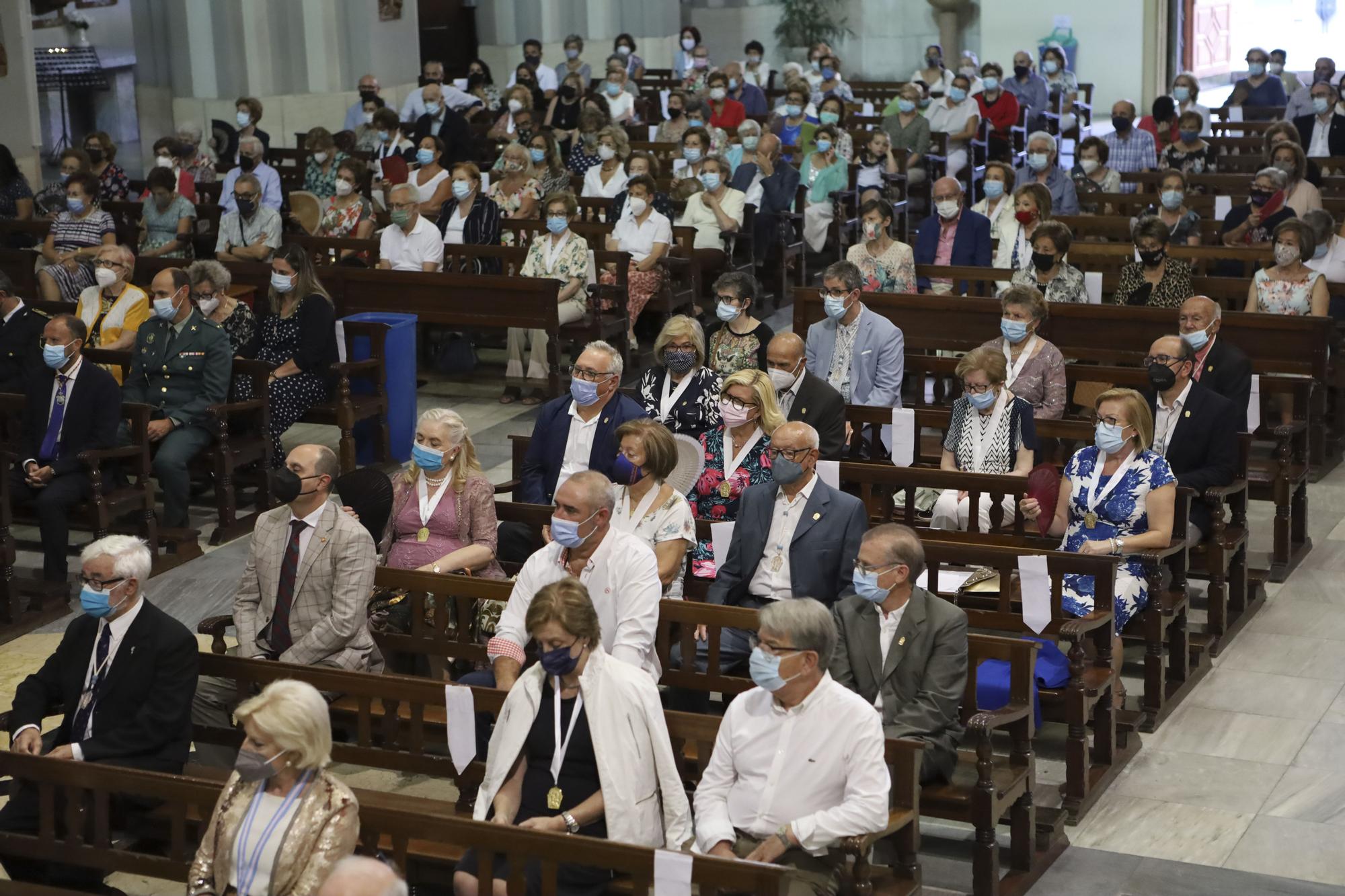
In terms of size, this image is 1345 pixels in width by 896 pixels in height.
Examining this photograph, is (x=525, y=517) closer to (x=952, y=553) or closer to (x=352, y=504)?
(x=352, y=504)

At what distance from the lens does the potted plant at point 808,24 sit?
2666 centimetres

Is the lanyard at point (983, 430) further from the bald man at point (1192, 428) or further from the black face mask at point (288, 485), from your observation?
the black face mask at point (288, 485)

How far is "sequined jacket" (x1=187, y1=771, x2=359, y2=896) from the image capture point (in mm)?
4012

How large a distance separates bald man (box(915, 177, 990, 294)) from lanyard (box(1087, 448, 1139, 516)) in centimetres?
412

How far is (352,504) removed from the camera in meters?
6.27

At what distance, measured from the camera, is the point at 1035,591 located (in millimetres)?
5766

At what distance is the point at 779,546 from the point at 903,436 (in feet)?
5.65

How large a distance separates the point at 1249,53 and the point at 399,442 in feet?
41.2

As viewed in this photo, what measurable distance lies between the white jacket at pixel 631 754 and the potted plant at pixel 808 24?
2313 cm

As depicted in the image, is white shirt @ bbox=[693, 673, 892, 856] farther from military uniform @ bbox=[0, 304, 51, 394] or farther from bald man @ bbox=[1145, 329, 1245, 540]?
military uniform @ bbox=[0, 304, 51, 394]

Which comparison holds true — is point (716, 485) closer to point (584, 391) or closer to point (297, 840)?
point (584, 391)

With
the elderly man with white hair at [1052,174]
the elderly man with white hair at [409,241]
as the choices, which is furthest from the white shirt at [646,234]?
the elderly man with white hair at [1052,174]

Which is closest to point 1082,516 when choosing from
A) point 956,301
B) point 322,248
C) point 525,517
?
point 525,517

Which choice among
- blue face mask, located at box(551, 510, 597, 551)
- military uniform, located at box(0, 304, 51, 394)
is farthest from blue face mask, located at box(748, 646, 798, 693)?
military uniform, located at box(0, 304, 51, 394)
